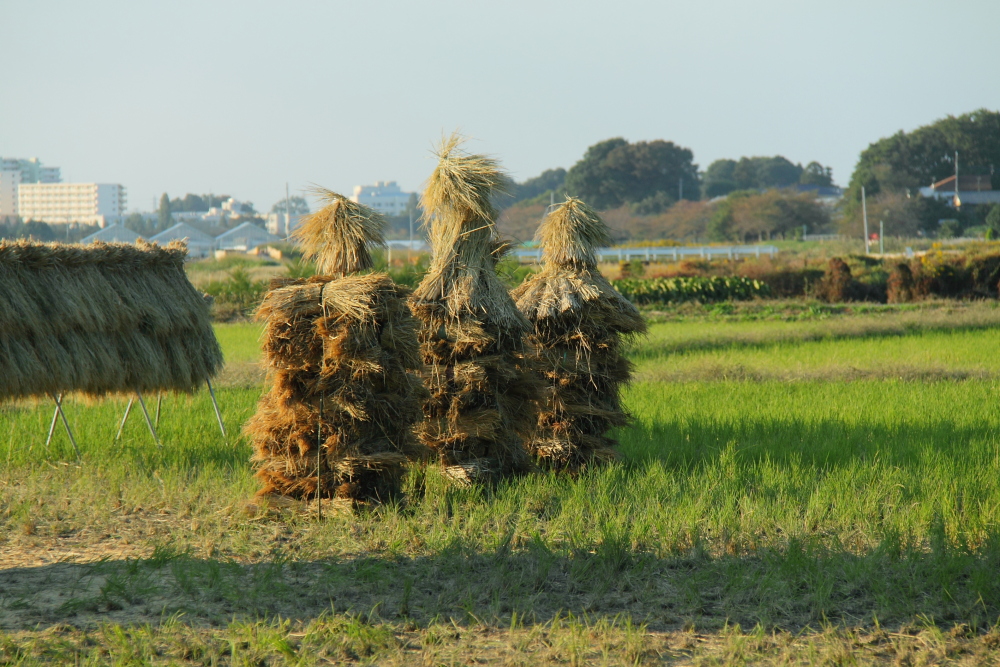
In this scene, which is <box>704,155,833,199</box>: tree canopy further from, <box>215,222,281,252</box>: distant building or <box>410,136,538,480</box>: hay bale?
<box>410,136,538,480</box>: hay bale

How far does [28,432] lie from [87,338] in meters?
1.75

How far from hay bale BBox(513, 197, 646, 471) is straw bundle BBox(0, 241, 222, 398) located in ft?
10.9

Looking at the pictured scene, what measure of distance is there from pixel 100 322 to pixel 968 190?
253ft

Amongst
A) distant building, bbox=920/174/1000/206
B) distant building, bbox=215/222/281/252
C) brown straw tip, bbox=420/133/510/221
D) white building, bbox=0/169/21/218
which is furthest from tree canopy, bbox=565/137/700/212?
brown straw tip, bbox=420/133/510/221

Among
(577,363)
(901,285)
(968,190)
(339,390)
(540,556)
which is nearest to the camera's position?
(540,556)

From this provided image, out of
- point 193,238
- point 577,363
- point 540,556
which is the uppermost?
point 193,238

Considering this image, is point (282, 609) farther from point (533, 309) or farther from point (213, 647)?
point (533, 309)

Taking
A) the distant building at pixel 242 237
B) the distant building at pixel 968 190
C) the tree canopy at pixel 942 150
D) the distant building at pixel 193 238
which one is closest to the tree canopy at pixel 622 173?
the tree canopy at pixel 942 150

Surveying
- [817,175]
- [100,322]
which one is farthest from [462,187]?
[817,175]

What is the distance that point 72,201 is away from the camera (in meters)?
130

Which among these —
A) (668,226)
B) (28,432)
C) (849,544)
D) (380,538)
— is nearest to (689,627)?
(849,544)

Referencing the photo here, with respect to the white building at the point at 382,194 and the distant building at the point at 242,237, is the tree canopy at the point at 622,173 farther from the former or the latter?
the white building at the point at 382,194

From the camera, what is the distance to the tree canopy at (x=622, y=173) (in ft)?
258

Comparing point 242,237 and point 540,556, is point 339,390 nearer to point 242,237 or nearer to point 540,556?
point 540,556
